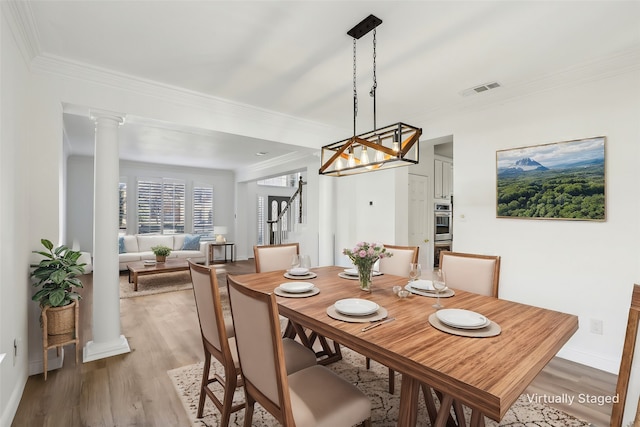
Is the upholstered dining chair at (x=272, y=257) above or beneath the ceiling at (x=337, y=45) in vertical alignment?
beneath

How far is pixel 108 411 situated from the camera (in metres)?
2.03

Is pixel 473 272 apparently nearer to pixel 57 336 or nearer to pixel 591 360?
pixel 591 360

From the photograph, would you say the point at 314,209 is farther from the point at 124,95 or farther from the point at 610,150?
the point at 610,150

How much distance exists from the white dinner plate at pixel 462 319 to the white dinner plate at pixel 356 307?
314 millimetres

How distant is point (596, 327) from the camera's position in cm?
265

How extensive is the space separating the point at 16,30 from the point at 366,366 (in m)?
3.46

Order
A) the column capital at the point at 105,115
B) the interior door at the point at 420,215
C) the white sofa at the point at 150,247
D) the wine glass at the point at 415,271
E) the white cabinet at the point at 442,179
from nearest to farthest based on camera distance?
1. the wine glass at the point at 415,271
2. the column capital at the point at 105,115
3. the interior door at the point at 420,215
4. the white cabinet at the point at 442,179
5. the white sofa at the point at 150,247

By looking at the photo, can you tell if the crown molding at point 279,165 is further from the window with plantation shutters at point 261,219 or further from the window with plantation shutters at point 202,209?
the window with plantation shutters at point 261,219

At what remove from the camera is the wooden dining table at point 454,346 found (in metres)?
0.97

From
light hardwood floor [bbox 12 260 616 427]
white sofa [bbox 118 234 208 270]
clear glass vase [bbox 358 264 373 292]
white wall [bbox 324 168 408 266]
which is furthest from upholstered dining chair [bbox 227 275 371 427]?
white sofa [bbox 118 234 208 270]

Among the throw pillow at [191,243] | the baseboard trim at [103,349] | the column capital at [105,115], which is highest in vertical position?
the column capital at [105,115]

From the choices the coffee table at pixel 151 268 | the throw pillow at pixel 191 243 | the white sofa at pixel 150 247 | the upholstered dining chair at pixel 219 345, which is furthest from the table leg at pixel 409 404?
the throw pillow at pixel 191 243

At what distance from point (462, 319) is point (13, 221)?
2.72m

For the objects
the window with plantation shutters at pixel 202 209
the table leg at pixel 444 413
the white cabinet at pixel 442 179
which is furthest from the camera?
the window with plantation shutters at pixel 202 209
